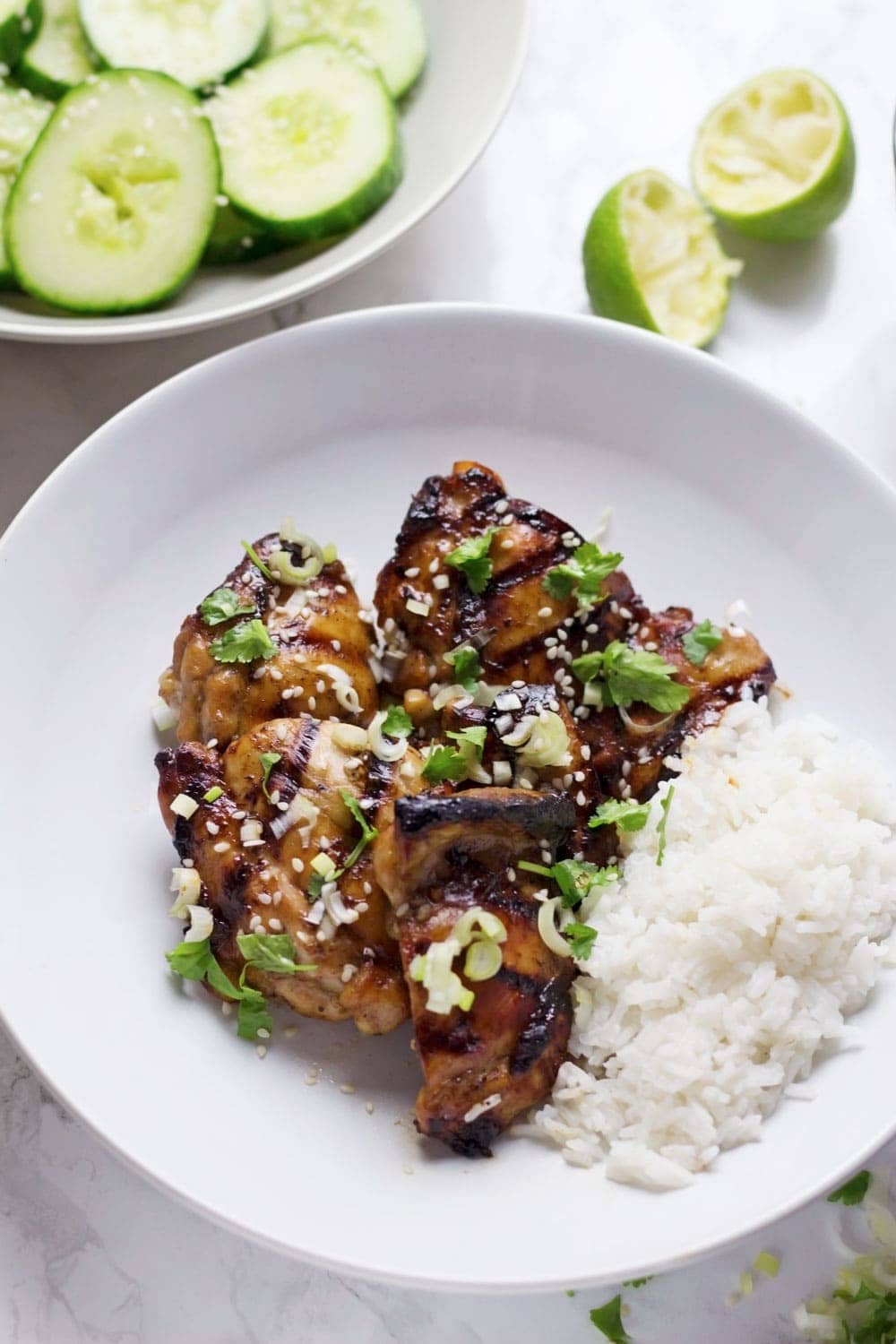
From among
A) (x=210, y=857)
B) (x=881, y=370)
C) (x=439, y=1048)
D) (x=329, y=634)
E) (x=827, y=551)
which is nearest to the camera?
(x=439, y=1048)

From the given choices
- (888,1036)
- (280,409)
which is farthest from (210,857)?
(888,1036)

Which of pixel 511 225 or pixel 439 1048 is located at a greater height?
pixel 511 225

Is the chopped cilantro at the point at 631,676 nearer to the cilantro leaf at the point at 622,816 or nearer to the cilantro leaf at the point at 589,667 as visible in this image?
the cilantro leaf at the point at 589,667

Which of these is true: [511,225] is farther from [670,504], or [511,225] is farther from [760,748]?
[760,748]

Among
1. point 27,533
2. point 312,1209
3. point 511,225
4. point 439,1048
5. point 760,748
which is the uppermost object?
point 511,225

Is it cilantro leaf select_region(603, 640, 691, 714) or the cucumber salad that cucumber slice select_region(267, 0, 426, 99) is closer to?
the cucumber salad

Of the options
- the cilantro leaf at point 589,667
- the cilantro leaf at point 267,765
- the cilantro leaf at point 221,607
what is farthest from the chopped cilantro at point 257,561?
the cilantro leaf at point 589,667

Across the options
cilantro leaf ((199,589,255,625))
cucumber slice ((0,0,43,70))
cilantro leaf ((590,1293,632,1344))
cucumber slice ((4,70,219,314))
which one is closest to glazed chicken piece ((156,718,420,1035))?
cilantro leaf ((199,589,255,625))

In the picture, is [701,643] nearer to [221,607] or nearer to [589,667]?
[589,667]
